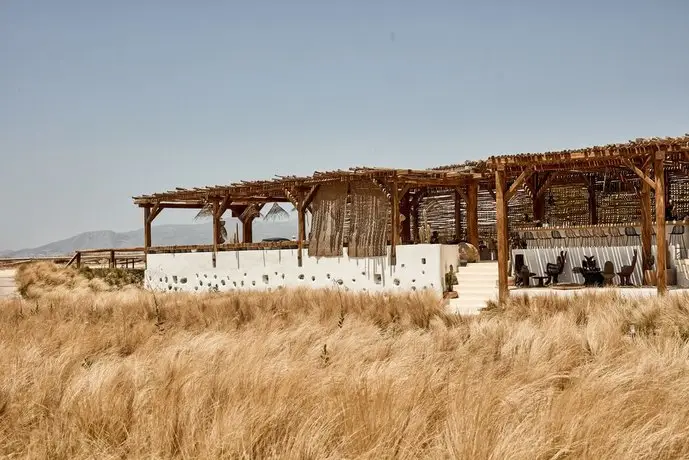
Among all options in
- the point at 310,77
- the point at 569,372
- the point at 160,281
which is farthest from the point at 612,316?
the point at 160,281

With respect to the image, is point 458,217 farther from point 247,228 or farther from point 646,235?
point 646,235

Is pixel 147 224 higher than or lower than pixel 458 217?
higher

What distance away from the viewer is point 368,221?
18547 mm

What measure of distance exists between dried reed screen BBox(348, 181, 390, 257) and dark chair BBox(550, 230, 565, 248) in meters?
4.00

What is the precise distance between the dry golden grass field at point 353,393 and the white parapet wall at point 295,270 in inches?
328

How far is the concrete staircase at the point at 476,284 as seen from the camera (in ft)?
49.4

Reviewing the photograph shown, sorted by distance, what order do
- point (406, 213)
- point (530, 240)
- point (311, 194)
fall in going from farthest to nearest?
point (406, 213) → point (311, 194) → point (530, 240)

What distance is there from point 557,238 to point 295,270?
6.92 meters

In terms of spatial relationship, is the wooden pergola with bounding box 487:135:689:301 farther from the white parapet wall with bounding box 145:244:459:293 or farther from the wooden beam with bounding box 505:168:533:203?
the white parapet wall with bounding box 145:244:459:293

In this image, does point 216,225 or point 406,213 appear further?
point 406,213

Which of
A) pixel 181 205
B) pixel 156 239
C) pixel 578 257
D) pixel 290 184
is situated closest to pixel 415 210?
pixel 290 184

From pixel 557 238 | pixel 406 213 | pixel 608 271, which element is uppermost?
pixel 406 213

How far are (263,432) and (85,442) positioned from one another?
3.29ft

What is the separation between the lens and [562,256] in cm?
1673
